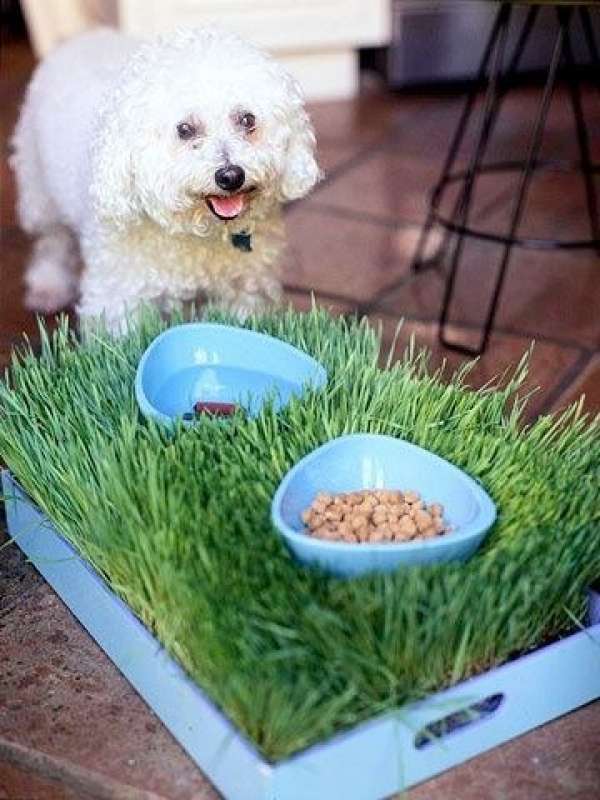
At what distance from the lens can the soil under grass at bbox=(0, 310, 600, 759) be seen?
1154mm

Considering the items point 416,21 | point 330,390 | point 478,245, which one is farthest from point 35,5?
point 330,390

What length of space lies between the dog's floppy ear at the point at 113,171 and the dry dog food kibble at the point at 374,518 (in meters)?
0.56

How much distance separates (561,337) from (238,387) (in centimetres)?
67

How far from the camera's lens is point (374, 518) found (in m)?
1.34

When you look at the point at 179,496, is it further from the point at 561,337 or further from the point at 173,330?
the point at 561,337

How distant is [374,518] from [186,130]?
0.62 meters

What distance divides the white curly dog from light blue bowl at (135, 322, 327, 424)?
0.52 feet

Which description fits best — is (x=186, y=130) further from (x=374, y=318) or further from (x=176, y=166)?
(x=374, y=318)

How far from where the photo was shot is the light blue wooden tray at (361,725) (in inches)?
45.3

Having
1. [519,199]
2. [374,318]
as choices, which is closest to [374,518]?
[519,199]

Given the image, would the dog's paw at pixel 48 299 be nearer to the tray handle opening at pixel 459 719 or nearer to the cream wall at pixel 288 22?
the cream wall at pixel 288 22

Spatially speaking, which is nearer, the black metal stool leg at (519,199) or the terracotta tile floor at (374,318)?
the terracotta tile floor at (374,318)

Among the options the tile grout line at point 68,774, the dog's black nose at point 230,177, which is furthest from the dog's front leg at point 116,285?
the tile grout line at point 68,774

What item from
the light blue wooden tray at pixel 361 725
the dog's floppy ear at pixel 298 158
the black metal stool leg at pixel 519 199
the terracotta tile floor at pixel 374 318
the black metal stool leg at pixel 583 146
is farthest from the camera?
the black metal stool leg at pixel 583 146
